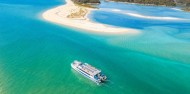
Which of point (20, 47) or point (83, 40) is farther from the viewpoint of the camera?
point (83, 40)

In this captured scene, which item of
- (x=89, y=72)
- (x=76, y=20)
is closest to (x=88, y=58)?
(x=89, y=72)

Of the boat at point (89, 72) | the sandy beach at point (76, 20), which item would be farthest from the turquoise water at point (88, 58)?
the sandy beach at point (76, 20)

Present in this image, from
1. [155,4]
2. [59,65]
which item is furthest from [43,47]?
[155,4]

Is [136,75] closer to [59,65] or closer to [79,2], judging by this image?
[59,65]

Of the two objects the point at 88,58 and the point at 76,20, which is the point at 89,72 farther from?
the point at 76,20

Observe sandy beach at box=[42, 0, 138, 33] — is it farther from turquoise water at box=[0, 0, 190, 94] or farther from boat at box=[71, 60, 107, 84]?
boat at box=[71, 60, 107, 84]

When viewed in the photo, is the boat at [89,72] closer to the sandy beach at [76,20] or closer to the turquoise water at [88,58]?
Result: the turquoise water at [88,58]
